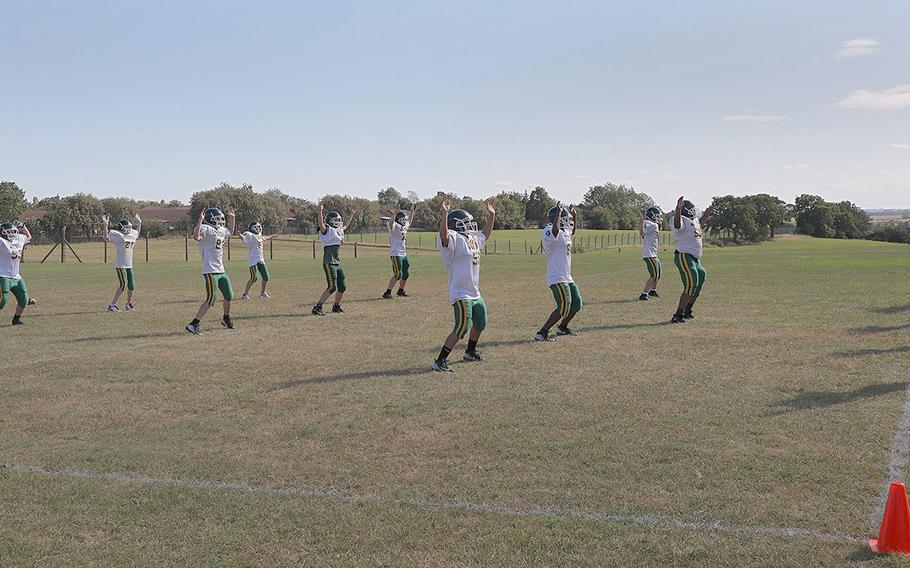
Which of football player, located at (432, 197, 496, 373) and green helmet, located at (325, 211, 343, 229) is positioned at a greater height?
green helmet, located at (325, 211, 343, 229)

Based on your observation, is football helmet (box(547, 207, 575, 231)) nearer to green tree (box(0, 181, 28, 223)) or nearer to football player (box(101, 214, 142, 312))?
football player (box(101, 214, 142, 312))

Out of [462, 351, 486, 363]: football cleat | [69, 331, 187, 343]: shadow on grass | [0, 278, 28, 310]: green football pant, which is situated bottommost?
[69, 331, 187, 343]: shadow on grass

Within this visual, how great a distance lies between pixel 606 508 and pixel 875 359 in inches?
277

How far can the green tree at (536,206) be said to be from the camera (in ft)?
433

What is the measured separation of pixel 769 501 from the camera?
5.63m

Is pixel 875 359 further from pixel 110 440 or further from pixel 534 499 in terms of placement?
pixel 110 440

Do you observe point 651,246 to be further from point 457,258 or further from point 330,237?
point 457,258

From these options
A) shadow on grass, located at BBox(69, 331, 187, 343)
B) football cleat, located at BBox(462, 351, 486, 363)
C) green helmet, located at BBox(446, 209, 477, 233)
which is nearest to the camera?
green helmet, located at BBox(446, 209, 477, 233)

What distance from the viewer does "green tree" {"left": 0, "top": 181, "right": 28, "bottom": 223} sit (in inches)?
2475

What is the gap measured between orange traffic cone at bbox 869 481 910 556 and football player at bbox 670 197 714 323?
1060 cm

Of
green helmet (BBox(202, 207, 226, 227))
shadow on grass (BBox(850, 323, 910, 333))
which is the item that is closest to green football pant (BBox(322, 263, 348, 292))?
green helmet (BBox(202, 207, 226, 227))

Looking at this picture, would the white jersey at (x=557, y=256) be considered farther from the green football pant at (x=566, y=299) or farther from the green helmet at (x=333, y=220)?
the green helmet at (x=333, y=220)

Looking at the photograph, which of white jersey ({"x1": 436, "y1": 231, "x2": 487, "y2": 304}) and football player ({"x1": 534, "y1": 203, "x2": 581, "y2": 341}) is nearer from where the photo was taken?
white jersey ({"x1": 436, "y1": 231, "x2": 487, "y2": 304})

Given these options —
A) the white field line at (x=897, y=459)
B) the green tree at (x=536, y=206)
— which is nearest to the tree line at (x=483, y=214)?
the green tree at (x=536, y=206)
